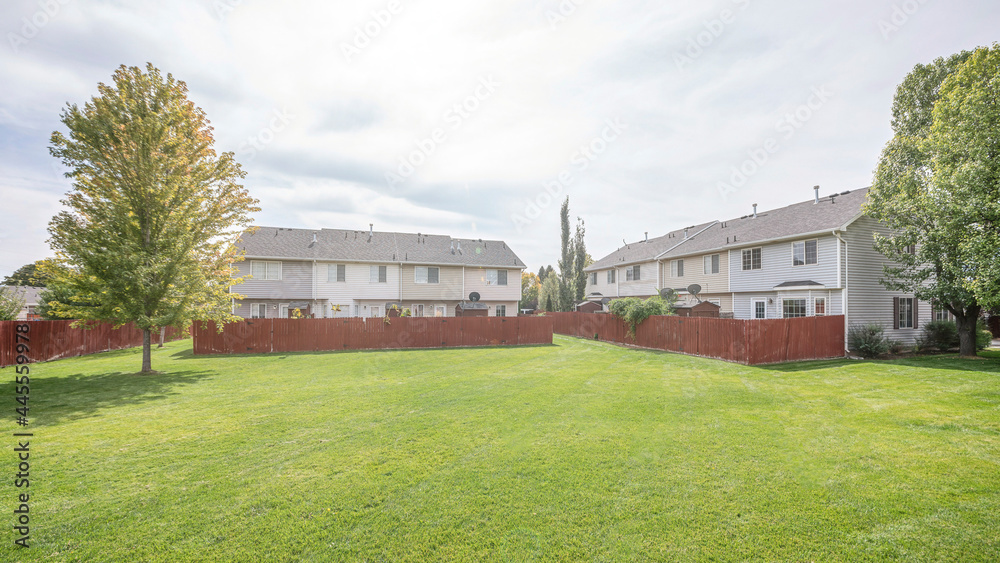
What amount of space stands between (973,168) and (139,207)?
89.7 ft

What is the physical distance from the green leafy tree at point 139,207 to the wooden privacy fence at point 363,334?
182 inches

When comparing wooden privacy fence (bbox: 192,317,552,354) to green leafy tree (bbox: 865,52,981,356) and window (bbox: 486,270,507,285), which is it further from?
green leafy tree (bbox: 865,52,981,356)

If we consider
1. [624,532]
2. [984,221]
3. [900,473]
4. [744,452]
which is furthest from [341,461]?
[984,221]

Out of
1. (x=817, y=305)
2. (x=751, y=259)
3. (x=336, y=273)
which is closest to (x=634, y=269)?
(x=751, y=259)

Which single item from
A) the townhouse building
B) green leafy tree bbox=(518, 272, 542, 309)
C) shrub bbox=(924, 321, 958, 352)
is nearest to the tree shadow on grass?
the townhouse building

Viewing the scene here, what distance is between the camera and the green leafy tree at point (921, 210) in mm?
14922

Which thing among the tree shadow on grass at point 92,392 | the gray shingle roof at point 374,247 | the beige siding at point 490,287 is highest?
the gray shingle roof at point 374,247

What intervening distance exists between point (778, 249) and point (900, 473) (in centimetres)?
1963

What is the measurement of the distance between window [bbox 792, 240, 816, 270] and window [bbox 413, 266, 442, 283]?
2268cm

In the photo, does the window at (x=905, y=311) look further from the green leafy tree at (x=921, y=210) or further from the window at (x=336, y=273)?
the window at (x=336, y=273)

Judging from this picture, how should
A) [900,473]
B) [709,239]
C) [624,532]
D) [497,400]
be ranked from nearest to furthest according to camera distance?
[624,532], [900,473], [497,400], [709,239]

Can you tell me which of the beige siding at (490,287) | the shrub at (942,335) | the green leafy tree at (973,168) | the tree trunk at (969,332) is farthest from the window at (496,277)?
the tree trunk at (969,332)

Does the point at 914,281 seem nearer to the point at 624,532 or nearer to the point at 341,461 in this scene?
the point at 624,532

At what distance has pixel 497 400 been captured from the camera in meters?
9.48
